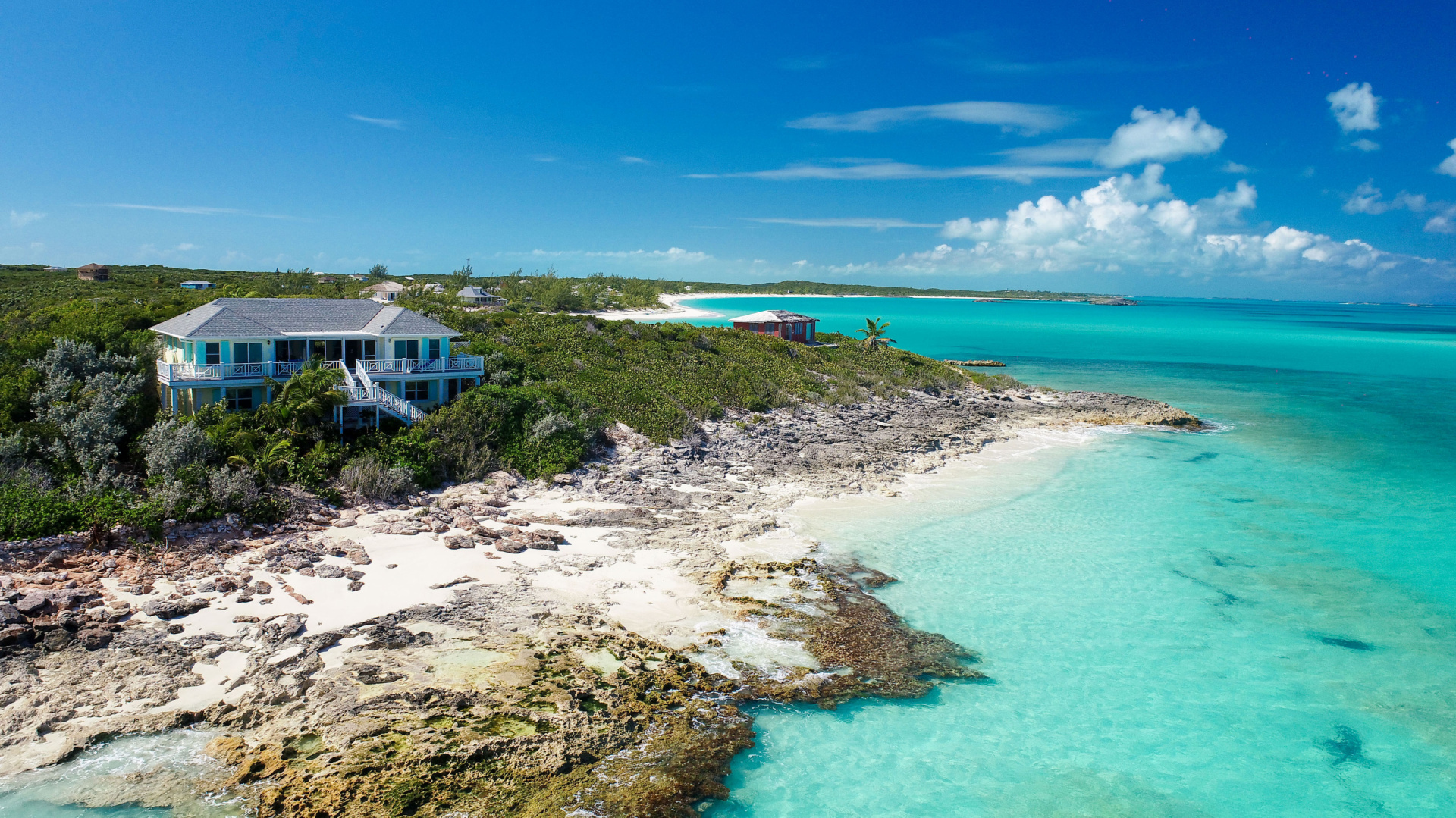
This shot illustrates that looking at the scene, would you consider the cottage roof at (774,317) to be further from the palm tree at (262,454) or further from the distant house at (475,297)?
the palm tree at (262,454)

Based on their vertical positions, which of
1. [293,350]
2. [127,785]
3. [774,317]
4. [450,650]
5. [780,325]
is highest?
[774,317]

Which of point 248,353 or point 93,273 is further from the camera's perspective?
point 93,273

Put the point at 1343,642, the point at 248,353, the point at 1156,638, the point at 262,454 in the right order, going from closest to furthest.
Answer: the point at 1156,638, the point at 1343,642, the point at 262,454, the point at 248,353

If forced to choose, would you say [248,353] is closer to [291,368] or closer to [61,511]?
[291,368]

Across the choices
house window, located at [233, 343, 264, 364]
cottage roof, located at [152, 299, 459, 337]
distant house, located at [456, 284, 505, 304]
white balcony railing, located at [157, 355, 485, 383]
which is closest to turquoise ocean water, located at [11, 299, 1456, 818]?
white balcony railing, located at [157, 355, 485, 383]

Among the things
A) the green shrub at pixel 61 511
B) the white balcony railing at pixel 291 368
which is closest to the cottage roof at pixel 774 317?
the white balcony railing at pixel 291 368

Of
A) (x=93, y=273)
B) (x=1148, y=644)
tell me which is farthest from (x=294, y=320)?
(x=93, y=273)

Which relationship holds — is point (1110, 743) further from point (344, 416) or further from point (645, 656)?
point (344, 416)

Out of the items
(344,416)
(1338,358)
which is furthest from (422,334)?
(1338,358)
